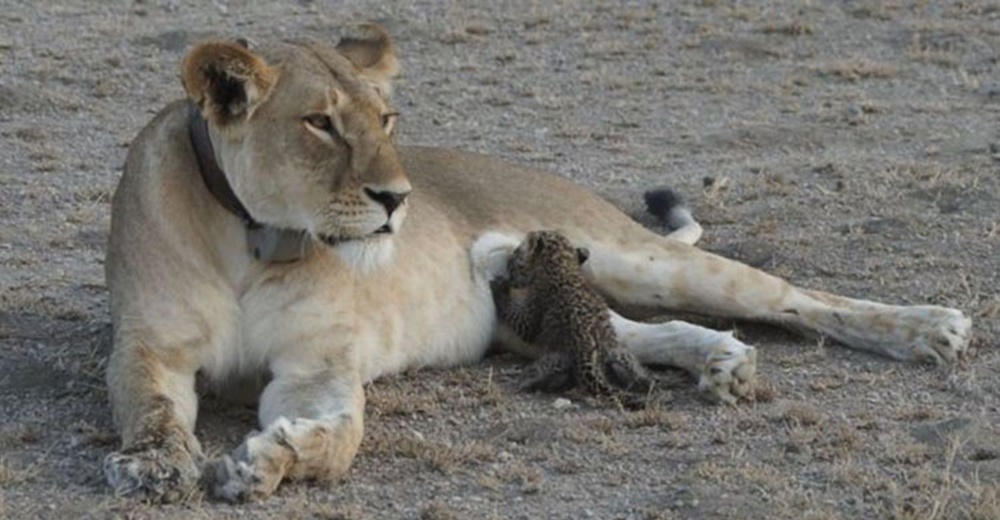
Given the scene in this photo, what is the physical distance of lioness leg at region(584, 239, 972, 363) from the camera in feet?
17.6

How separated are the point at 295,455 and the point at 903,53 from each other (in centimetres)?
706

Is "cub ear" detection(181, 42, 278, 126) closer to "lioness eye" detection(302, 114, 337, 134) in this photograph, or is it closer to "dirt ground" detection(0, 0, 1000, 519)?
"lioness eye" detection(302, 114, 337, 134)

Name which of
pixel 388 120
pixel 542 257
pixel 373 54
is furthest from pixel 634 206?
pixel 388 120

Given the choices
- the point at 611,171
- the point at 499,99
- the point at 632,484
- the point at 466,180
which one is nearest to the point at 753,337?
the point at 466,180

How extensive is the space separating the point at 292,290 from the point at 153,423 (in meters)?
0.62

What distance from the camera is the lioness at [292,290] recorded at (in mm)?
4336

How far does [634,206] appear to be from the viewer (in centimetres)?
733

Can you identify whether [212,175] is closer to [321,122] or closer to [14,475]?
[321,122]

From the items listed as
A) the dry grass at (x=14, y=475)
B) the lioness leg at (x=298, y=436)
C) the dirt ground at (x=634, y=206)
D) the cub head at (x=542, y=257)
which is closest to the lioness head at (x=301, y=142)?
the lioness leg at (x=298, y=436)

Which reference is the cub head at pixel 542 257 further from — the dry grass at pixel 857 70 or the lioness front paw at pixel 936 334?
the dry grass at pixel 857 70

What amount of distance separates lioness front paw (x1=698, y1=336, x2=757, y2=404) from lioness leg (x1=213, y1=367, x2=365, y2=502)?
2.84 ft

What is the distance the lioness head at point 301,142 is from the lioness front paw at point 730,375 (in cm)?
98

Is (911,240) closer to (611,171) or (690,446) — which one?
(611,171)

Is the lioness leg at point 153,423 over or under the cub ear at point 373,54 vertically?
under
